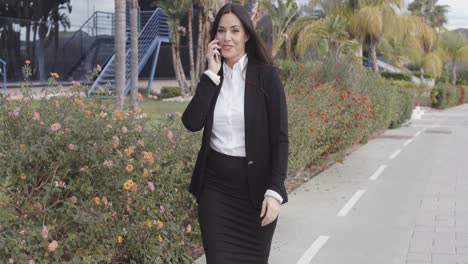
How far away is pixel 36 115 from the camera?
352 centimetres

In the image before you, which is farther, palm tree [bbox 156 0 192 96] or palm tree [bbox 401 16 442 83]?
palm tree [bbox 401 16 442 83]

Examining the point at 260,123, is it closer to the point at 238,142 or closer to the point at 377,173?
the point at 238,142

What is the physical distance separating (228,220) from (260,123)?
1.88 ft

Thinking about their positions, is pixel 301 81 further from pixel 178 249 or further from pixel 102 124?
pixel 102 124

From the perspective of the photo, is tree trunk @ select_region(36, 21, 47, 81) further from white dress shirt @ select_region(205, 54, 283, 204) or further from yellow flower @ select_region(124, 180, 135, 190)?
white dress shirt @ select_region(205, 54, 283, 204)

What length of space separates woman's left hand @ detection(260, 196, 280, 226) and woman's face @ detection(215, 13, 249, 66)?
30.8 inches

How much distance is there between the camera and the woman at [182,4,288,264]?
128 inches

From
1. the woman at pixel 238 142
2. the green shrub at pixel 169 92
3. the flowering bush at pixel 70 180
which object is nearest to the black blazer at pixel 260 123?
the woman at pixel 238 142

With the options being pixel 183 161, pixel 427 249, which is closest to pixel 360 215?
pixel 427 249

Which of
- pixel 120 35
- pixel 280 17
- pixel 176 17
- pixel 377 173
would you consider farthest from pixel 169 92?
pixel 377 173

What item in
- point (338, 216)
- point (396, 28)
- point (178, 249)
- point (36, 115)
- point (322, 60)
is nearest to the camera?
point (36, 115)

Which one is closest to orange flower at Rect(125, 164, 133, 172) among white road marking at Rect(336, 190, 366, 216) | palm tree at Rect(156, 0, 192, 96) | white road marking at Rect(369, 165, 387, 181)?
white road marking at Rect(336, 190, 366, 216)

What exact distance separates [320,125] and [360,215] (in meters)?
→ 2.37

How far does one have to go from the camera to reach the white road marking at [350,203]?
7.64 meters
